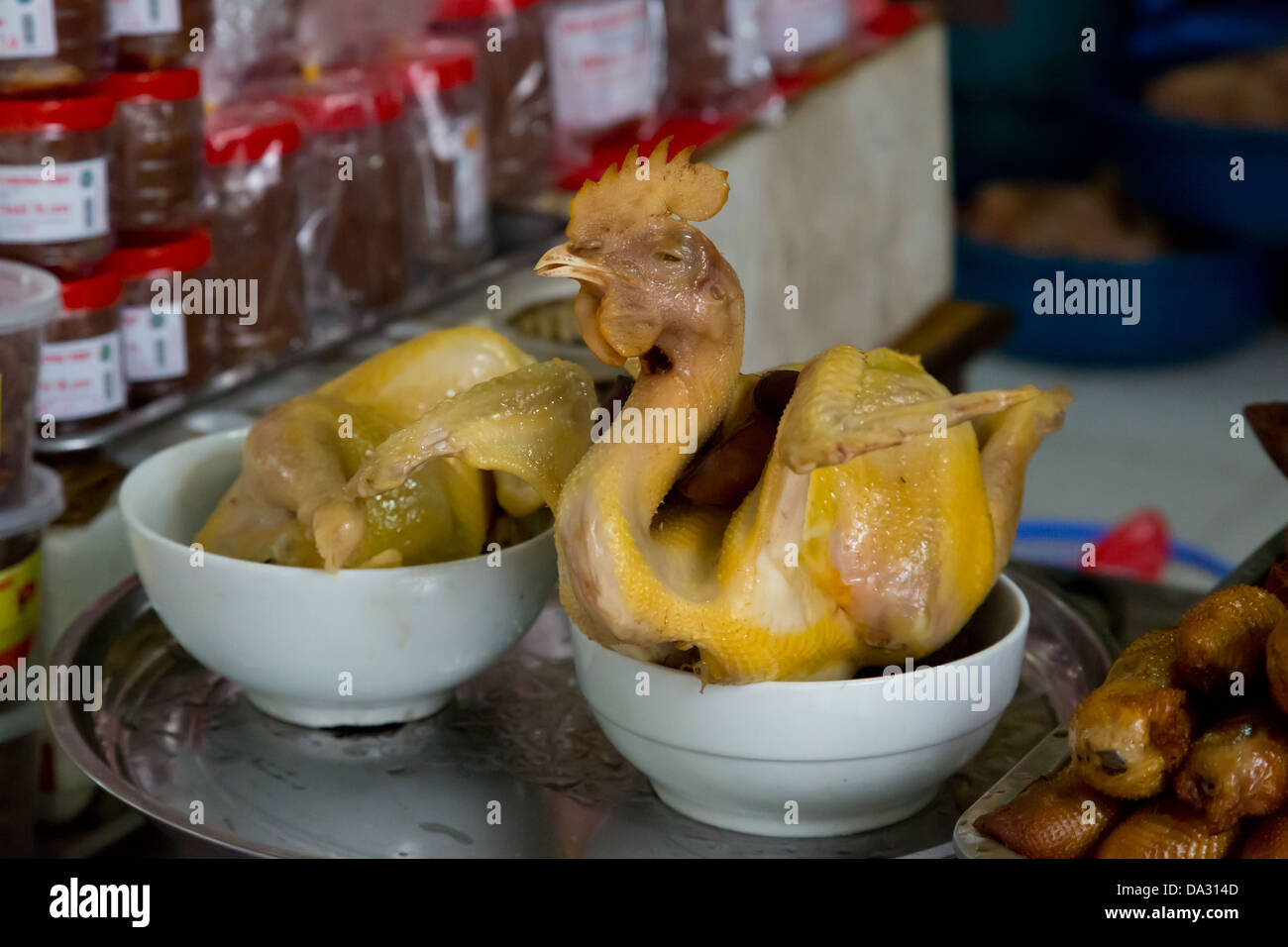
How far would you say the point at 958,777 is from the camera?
2.81 feet

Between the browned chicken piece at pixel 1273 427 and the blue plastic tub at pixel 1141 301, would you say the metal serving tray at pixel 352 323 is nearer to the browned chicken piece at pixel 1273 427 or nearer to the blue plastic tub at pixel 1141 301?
the browned chicken piece at pixel 1273 427

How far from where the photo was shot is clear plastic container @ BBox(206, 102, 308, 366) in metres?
1.29

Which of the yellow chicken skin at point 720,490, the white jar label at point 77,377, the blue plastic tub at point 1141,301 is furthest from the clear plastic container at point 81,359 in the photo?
the blue plastic tub at point 1141,301

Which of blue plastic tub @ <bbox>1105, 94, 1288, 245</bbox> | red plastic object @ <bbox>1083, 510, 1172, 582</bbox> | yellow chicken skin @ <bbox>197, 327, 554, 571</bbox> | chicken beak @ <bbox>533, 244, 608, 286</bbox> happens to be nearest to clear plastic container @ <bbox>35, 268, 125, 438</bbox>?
yellow chicken skin @ <bbox>197, 327, 554, 571</bbox>

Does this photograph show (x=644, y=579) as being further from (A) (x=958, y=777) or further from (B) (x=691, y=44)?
(B) (x=691, y=44)

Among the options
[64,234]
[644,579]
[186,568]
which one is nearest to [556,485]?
[644,579]

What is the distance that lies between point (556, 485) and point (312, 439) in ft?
0.51

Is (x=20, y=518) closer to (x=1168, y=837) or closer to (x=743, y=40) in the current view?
(x=1168, y=837)

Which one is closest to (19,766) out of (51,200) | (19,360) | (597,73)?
(19,360)

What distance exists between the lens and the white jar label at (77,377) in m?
1.16

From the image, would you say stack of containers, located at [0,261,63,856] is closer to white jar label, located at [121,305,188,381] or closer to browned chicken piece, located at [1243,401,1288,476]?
white jar label, located at [121,305,188,381]

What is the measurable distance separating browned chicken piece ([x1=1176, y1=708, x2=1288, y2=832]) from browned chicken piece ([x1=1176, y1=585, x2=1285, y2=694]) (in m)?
0.04

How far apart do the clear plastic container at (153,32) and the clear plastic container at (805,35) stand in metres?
0.82

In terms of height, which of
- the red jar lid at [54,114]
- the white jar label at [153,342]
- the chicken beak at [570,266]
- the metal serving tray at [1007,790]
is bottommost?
the metal serving tray at [1007,790]
